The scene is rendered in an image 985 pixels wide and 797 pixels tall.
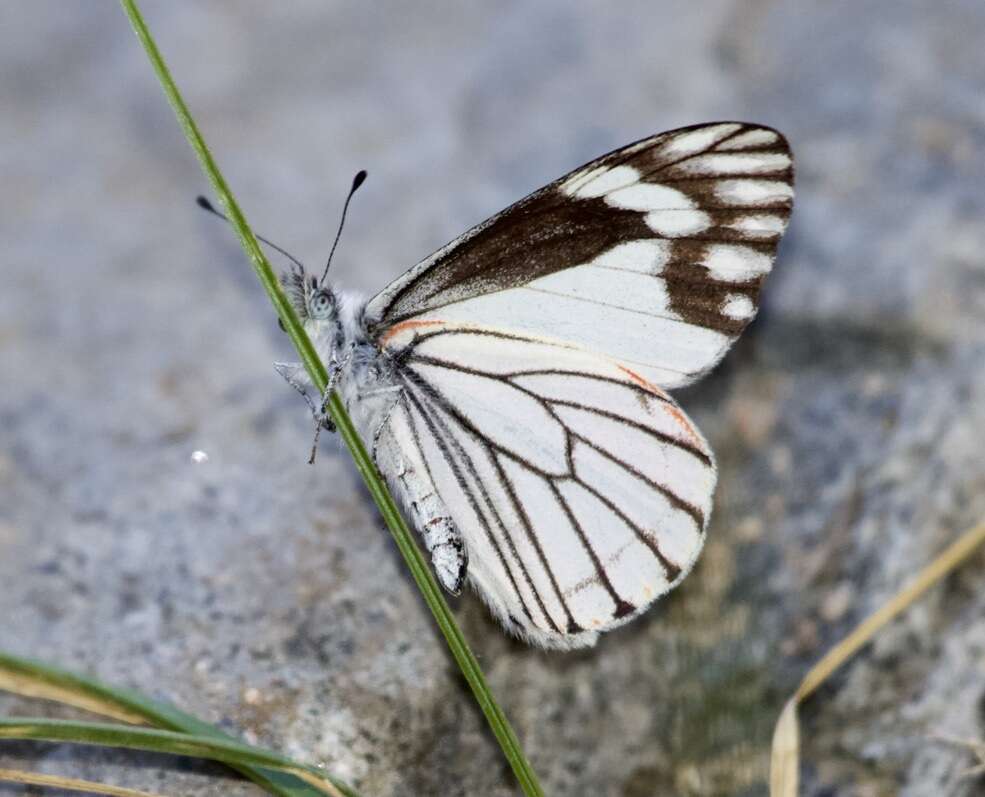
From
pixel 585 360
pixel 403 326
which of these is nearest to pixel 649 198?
pixel 585 360

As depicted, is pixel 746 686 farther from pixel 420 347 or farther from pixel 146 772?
pixel 146 772

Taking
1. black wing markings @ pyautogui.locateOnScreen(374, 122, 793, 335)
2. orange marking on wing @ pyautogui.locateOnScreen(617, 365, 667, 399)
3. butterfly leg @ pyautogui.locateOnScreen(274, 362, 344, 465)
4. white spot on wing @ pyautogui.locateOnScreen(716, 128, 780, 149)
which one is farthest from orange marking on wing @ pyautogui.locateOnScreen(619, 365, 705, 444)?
butterfly leg @ pyautogui.locateOnScreen(274, 362, 344, 465)

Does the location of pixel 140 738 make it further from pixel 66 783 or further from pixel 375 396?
pixel 375 396

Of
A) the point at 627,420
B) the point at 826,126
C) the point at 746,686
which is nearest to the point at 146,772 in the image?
the point at 627,420

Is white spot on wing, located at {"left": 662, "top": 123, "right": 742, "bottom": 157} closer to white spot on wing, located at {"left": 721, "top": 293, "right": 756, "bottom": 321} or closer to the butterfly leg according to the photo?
white spot on wing, located at {"left": 721, "top": 293, "right": 756, "bottom": 321}

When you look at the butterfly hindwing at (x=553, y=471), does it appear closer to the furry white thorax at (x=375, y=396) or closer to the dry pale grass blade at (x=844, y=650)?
the furry white thorax at (x=375, y=396)

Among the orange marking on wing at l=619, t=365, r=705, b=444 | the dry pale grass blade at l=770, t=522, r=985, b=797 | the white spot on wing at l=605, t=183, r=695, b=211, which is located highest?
the white spot on wing at l=605, t=183, r=695, b=211

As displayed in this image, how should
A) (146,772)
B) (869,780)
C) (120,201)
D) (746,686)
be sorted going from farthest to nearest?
(120,201)
(746,686)
(869,780)
(146,772)
